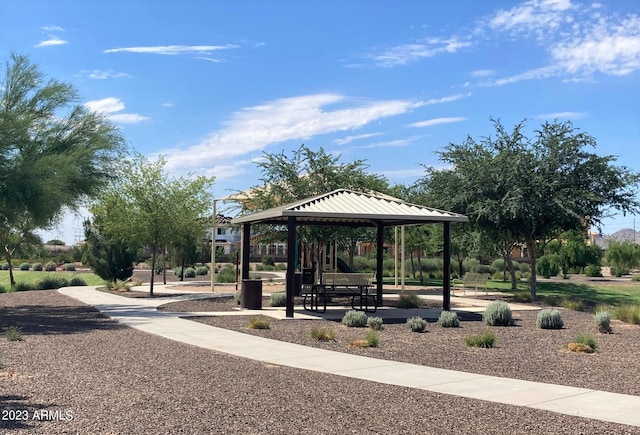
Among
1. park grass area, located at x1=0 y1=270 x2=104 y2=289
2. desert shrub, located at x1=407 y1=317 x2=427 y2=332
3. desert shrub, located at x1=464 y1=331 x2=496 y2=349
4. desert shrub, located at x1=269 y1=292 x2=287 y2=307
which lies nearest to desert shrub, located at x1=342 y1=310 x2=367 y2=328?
desert shrub, located at x1=407 y1=317 x2=427 y2=332

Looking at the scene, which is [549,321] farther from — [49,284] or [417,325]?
[49,284]

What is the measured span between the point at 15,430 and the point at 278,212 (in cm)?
1289

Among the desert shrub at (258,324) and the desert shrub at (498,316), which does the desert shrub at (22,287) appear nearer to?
the desert shrub at (258,324)

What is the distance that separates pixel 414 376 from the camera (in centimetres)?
1042

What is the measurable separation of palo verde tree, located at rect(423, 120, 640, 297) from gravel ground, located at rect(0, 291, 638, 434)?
Answer: 14.3 m

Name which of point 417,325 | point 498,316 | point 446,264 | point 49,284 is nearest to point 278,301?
point 446,264

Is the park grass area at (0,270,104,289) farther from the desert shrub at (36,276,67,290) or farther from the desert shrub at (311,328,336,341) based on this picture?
the desert shrub at (311,328,336,341)

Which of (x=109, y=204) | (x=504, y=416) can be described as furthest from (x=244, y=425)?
(x=109, y=204)

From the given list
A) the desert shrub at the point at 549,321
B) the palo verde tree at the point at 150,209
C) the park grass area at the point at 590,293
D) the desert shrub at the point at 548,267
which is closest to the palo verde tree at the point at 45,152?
the palo verde tree at the point at 150,209

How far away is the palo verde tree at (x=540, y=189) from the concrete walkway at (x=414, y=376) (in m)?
15.3

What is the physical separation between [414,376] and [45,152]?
16123 millimetres

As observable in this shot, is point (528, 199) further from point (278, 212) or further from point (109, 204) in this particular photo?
point (109, 204)

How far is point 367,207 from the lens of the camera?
20609 millimetres

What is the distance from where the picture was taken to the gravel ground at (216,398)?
7.19 metres
